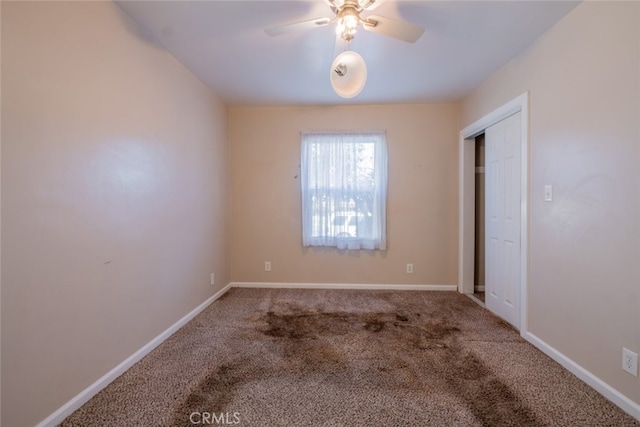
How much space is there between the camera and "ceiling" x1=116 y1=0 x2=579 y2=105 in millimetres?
1732

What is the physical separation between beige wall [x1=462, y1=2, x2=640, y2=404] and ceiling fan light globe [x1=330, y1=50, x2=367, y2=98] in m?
1.40

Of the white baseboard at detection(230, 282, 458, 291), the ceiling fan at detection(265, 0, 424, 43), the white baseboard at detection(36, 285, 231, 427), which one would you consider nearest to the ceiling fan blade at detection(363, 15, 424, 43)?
the ceiling fan at detection(265, 0, 424, 43)

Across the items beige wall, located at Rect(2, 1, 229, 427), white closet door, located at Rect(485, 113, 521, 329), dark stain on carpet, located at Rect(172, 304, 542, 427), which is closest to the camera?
beige wall, located at Rect(2, 1, 229, 427)

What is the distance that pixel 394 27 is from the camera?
1.55 m

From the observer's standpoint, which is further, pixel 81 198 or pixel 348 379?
pixel 348 379

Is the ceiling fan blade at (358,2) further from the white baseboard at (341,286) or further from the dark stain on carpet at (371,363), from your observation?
the white baseboard at (341,286)

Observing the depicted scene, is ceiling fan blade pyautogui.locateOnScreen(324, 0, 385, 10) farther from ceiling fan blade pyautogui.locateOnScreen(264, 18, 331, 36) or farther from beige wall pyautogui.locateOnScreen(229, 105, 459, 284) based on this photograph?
beige wall pyautogui.locateOnScreen(229, 105, 459, 284)

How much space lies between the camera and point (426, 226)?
138 inches

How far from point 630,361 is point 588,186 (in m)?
0.98

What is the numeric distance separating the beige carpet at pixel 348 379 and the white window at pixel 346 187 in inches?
44.5

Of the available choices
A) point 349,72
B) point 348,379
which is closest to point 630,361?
point 348,379

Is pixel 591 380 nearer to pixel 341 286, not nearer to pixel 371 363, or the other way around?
pixel 371 363

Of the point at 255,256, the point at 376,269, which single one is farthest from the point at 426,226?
the point at 255,256

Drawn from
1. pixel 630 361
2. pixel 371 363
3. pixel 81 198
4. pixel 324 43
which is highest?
pixel 324 43
